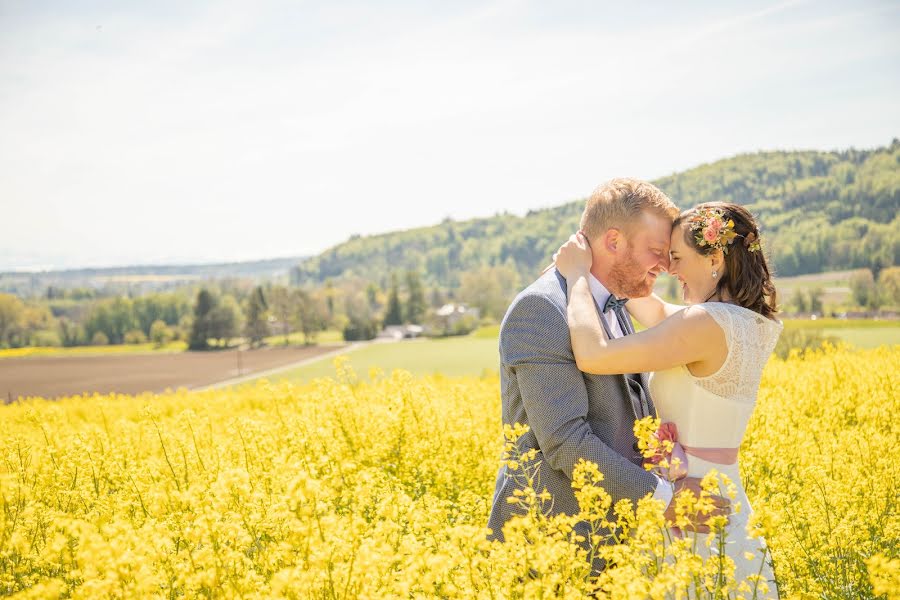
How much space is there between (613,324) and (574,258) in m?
0.50

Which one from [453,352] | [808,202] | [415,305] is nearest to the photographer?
[453,352]

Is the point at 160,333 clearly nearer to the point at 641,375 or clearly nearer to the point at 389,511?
the point at 641,375

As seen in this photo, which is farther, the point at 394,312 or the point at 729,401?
the point at 394,312

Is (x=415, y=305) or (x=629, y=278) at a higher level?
(x=629, y=278)

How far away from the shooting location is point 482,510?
4.09 meters

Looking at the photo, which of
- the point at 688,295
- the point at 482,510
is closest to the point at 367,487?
the point at 482,510

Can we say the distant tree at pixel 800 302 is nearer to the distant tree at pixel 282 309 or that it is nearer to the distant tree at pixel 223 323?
the distant tree at pixel 282 309

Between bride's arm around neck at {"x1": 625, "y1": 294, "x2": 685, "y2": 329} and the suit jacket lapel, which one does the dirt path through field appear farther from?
the suit jacket lapel

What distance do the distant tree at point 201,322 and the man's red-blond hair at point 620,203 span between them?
48.2m

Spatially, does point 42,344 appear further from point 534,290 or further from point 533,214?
point 533,214

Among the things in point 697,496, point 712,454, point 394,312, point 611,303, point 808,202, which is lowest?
point 394,312

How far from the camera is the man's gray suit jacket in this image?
2.91 metres

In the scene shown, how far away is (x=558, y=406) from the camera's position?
296cm

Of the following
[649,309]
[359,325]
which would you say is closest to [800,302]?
[359,325]
